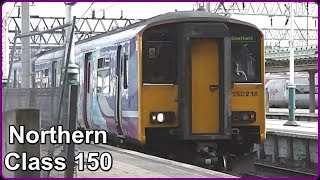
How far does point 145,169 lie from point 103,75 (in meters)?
3.52

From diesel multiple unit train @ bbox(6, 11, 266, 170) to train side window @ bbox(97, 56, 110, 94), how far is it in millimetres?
959

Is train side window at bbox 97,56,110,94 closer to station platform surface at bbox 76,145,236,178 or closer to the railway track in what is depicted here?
station platform surface at bbox 76,145,236,178

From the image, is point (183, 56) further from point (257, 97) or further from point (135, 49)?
point (257, 97)

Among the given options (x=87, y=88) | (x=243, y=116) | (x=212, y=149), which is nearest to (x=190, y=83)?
(x=243, y=116)

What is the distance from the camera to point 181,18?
422 inches

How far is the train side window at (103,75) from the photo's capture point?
12.3 meters

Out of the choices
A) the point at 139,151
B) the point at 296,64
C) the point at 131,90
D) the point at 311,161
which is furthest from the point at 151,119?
the point at 296,64

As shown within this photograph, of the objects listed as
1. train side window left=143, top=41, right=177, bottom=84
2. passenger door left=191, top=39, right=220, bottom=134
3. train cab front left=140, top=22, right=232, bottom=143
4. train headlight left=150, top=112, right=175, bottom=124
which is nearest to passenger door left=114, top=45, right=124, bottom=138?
train side window left=143, top=41, right=177, bottom=84

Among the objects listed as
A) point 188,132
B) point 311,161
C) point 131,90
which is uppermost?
point 131,90

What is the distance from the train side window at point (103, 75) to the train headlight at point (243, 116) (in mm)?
2777

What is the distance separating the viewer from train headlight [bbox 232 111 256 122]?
1090cm

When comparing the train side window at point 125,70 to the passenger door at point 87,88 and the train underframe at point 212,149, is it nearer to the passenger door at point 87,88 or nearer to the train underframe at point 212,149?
the train underframe at point 212,149

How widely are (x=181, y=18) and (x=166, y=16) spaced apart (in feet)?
1.35

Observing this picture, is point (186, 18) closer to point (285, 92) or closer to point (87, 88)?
point (87, 88)
